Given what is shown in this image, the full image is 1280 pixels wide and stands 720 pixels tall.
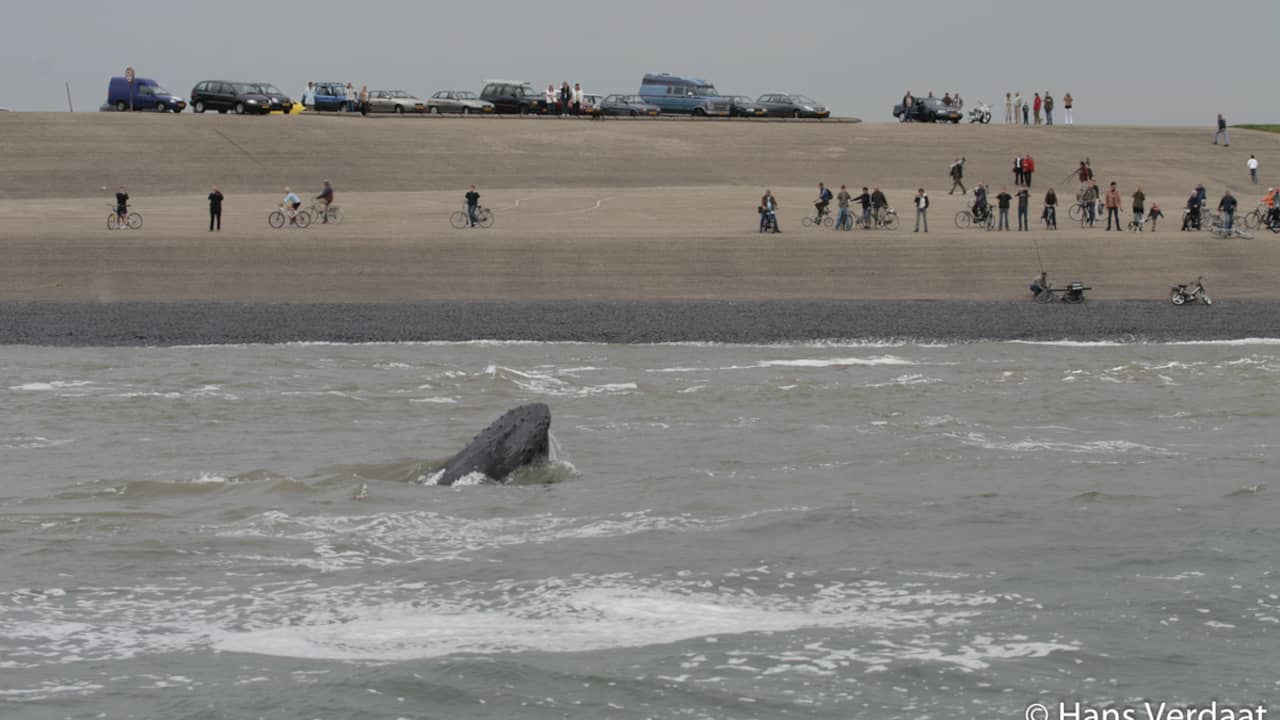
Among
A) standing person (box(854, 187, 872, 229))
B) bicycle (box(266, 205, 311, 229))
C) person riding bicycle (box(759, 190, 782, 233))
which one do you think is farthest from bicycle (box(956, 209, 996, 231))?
bicycle (box(266, 205, 311, 229))

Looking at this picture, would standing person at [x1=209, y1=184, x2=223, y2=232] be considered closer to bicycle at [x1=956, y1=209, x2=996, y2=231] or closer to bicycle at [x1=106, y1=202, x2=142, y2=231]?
bicycle at [x1=106, y1=202, x2=142, y2=231]

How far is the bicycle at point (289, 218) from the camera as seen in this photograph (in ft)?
141

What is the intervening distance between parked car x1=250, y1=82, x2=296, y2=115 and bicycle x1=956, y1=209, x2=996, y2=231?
3116 cm

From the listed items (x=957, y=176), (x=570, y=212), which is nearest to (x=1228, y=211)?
(x=957, y=176)

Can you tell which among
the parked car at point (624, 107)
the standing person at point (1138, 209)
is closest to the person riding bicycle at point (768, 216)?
the standing person at point (1138, 209)

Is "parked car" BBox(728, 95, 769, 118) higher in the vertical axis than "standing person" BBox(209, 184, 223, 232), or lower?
higher

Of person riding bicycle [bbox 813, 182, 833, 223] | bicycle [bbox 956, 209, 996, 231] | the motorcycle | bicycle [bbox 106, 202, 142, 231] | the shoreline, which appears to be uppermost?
person riding bicycle [bbox 813, 182, 833, 223]

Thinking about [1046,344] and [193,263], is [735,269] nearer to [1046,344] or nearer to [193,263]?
[1046,344]

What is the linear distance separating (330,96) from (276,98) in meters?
3.78

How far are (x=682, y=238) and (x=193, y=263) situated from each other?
12386 millimetres

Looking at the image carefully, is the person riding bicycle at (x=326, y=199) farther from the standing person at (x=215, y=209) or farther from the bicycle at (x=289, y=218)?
the standing person at (x=215, y=209)

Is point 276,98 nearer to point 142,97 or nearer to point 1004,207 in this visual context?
point 142,97

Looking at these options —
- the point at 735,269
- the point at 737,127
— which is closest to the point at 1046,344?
the point at 735,269

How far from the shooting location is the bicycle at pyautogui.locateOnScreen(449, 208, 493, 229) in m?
43.8
